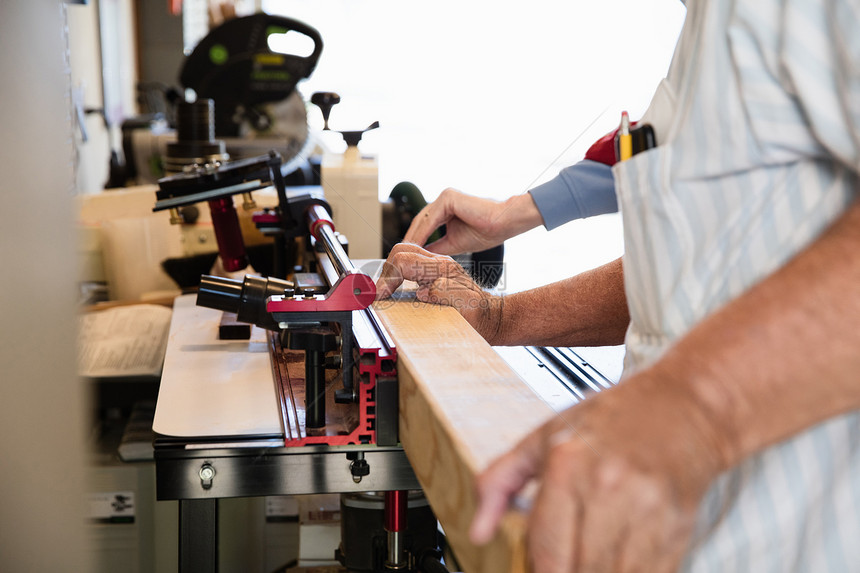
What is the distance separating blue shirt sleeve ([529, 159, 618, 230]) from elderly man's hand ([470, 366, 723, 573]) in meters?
0.69

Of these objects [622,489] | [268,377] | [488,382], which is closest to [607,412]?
[622,489]

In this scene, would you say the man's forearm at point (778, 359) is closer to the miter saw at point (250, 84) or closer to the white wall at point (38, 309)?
the white wall at point (38, 309)

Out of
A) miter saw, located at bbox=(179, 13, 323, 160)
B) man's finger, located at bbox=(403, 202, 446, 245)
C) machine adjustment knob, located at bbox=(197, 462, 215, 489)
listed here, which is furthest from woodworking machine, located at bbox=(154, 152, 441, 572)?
miter saw, located at bbox=(179, 13, 323, 160)

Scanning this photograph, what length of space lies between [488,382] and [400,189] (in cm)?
66

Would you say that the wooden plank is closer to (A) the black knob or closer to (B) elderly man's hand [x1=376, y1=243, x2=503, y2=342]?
(B) elderly man's hand [x1=376, y1=243, x2=503, y2=342]

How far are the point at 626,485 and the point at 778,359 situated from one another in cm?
9

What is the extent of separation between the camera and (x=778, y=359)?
37cm

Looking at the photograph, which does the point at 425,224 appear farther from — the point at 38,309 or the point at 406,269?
the point at 38,309

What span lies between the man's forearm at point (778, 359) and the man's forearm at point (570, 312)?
2.29 feet

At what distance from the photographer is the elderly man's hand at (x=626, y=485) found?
1.12 ft

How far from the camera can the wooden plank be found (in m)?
0.48

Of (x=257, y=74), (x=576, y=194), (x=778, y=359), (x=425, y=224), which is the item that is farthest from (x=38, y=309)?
(x=257, y=74)

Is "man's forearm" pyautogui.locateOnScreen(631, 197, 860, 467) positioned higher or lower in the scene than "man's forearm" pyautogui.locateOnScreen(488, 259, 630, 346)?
higher

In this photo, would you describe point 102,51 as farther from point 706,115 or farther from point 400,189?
point 706,115
